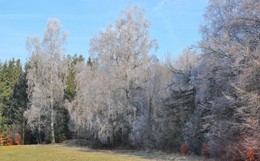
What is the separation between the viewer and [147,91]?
23.2 m

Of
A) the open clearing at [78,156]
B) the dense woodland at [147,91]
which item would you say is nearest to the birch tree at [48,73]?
the dense woodland at [147,91]

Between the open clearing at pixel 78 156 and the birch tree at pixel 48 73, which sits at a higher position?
the birch tree at pixel 48 73

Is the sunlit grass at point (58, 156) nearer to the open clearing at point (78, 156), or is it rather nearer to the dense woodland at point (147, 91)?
the open clearing at point (78, 156)

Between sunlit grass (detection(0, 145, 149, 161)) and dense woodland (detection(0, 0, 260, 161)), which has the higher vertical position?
dense woodland (detection(0, 0, 260, 161))

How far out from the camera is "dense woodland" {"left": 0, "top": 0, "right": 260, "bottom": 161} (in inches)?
566

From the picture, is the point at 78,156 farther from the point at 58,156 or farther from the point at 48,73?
the point at 48,73

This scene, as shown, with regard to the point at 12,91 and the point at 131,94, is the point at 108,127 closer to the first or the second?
the point at 131,94

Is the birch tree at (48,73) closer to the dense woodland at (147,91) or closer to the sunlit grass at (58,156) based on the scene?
the dense woodland at (147,91)

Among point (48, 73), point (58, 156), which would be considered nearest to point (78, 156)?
point (58, 156)

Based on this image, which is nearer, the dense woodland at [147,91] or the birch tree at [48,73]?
the dense woodland at [147,91]

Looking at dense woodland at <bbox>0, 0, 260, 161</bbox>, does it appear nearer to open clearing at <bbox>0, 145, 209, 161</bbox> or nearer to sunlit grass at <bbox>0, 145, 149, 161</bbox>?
open clearing at <bbox>0, 145, 209, 161</bbox>

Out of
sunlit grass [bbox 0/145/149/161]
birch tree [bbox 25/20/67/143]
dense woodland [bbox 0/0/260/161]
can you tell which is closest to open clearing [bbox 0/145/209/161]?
sunlit grass [bbox 0/145/149/161]

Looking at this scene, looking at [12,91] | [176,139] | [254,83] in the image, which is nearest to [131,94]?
[176,139]

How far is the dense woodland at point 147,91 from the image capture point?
47.1ft
